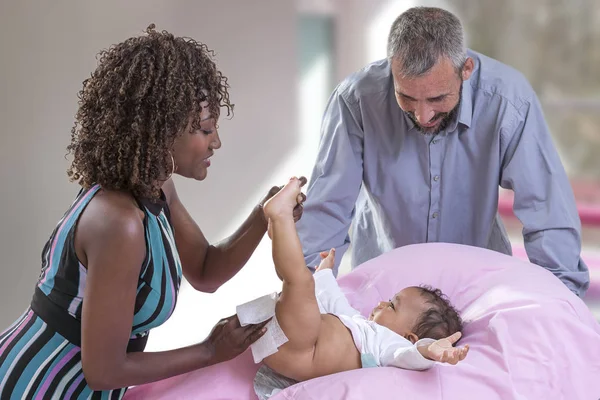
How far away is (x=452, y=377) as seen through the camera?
1.66 m

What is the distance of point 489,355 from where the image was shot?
5.77ft

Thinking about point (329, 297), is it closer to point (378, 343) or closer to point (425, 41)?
point (378, 343)

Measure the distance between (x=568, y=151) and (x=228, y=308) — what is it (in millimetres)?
3500

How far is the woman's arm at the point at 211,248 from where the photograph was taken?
1.87 metres

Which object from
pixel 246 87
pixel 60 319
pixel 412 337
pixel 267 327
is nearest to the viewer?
pixel 60 319

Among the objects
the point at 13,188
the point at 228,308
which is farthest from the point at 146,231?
the point at 228,308

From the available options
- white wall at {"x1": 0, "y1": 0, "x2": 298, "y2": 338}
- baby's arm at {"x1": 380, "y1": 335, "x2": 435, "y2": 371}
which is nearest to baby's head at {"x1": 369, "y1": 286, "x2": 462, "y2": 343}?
baby's arm at {"x1": 380, "y1": 335, "x2": 435, "y2": 371}

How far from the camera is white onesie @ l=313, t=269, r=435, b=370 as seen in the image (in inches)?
65.2

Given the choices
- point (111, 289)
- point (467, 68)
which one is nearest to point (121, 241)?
point (111, 289)

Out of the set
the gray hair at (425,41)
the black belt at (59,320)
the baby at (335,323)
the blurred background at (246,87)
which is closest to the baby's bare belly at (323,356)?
the baby at (335,323)

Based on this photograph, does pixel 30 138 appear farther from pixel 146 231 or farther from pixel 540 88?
pixel 540 88

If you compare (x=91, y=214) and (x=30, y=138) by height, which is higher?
(x=91, y=214)

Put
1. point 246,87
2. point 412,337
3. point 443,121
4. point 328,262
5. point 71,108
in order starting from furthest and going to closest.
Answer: point 246,87 < point 71,108 < point 443,121 < point 328,262 < point 412,337

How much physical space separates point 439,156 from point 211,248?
0.74 meters
